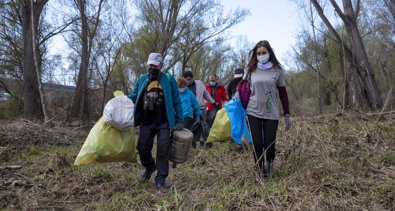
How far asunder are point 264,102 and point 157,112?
122cm

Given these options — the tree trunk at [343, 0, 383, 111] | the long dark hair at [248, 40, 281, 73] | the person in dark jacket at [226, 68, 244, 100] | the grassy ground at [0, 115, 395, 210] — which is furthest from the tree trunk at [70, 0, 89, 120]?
the long dark hair at [248, 40, 281, 73]

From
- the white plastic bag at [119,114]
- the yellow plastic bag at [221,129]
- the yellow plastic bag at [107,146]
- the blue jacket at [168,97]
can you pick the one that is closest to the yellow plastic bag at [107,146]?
the yellow plastic bag at [107,146]

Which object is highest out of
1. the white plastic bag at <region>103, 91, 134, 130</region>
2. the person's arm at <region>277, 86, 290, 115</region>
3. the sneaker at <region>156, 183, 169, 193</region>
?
the person's arm at <region>277, 86, 290, 115</region>

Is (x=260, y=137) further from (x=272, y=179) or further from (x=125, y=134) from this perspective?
(x=125, y=134)

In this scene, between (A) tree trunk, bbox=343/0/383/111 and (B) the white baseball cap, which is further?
(A) tree trunk, bbox=343/0/383/111

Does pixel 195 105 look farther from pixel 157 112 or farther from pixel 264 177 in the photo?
pixel 264 177

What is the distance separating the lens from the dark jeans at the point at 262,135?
4688 mm

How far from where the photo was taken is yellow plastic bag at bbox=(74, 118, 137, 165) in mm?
4738

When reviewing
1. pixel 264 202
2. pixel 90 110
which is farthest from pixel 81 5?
pixel 264 202

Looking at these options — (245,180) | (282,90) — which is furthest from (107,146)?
(282,90)

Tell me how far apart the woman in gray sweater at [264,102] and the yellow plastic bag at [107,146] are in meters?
1.46

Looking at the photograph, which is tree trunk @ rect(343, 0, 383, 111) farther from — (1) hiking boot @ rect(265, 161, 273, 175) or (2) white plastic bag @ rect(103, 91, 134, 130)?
(2) white plastic bag @ rect(103, 91, 134, 130)

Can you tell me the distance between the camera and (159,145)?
4.73 meters

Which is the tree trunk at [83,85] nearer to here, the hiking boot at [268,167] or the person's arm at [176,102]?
the person's arm at [176,102]
